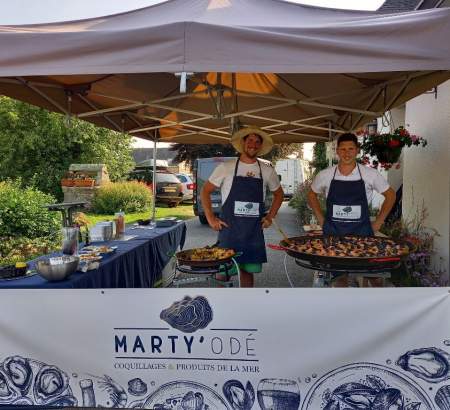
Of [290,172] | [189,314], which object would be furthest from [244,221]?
[290,172]

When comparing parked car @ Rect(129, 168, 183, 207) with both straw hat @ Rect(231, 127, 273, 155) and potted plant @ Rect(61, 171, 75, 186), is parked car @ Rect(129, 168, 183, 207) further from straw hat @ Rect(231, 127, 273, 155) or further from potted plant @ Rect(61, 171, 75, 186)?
straw hat @ Rect(231, 127, 273, 155)

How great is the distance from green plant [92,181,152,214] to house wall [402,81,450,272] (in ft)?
34.1

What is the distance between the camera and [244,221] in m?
3.65

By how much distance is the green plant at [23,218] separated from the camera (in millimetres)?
7242

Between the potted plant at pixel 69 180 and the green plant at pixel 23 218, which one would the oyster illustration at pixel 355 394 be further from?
the potted plant at pixel 69 180

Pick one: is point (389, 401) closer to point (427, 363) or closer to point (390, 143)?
point (427, 363)

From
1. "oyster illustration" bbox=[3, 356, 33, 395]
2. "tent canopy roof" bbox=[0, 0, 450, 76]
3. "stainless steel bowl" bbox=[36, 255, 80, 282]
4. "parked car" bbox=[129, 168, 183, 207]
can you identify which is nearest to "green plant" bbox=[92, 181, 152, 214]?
"parked car" bbox=[129, 168, 183, 207]

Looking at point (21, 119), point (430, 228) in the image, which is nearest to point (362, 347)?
point (430, 228)

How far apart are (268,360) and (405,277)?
2.87 m

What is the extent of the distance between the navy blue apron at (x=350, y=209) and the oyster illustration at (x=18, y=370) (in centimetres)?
241

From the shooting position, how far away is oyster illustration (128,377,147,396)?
249cm

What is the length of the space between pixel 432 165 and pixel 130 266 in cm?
338

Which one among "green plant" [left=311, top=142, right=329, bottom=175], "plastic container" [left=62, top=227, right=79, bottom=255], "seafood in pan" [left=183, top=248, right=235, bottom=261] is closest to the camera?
"seafood in pan" [left=183, top=248, right=235, bottom=261]

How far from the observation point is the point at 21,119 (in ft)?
57.6
